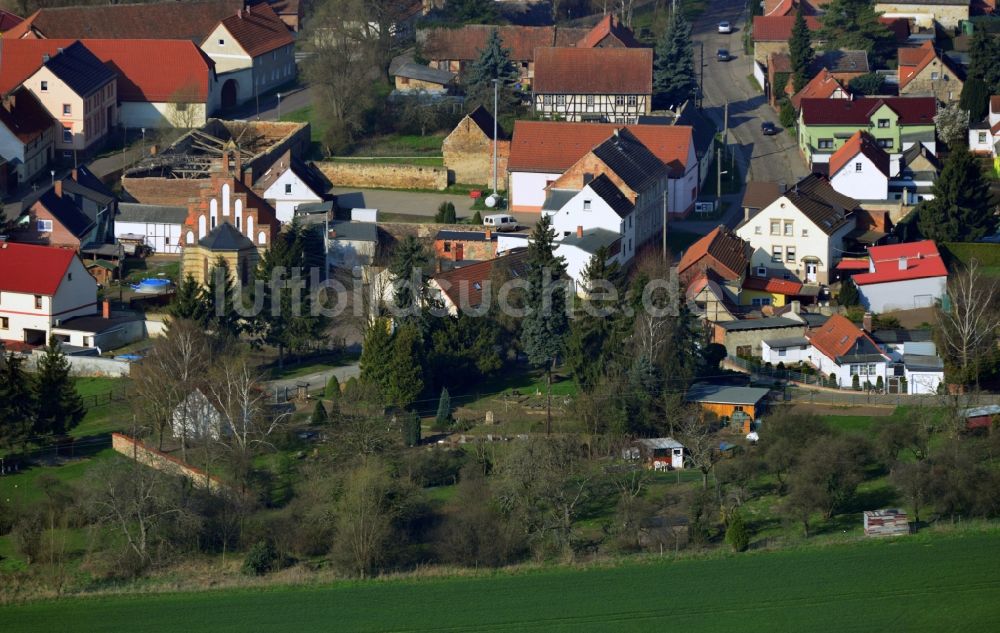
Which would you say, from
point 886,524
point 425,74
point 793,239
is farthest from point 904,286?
point 425,74

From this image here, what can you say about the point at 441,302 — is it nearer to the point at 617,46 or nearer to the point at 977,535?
the point at 977,535

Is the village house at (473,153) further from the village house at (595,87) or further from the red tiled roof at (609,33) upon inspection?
the red tiled roof at (609,33)

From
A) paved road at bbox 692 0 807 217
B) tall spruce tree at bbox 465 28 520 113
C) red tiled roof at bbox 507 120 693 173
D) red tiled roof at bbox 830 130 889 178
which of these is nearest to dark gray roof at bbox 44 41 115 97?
tall spruce tree at bbox 465 28 520 113

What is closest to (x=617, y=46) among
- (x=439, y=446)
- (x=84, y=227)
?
(x=84, y=227)

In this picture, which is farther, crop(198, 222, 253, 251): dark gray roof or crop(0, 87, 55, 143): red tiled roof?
crop(0, 87, 55, 143): red tiled roof

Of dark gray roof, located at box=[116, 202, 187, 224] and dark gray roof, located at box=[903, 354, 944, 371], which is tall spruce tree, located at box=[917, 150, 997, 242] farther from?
dark gray roof, located at box=[116, 202, 187, 224]
